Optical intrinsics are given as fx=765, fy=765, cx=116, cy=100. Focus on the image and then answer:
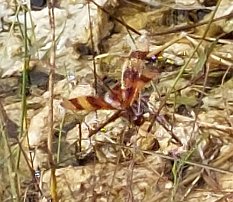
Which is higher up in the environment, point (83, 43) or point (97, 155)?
point (83, 43)

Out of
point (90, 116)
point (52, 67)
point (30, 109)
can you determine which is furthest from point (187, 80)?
point (52, 67)

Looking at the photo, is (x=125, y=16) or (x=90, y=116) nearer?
(x=90, y=116)

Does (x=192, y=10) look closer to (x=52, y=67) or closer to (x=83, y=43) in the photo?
(x=83, y=43)

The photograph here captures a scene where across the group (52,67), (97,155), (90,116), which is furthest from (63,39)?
(52,67)

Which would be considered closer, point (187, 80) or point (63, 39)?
point (187, 80)

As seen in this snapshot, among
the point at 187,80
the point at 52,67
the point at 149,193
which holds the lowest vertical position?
the point at 149,193

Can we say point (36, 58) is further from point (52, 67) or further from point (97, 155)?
point (52, 67)

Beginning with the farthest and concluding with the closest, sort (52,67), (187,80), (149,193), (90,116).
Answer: (187,80) → (90,116) → (149,193) → (52,67)

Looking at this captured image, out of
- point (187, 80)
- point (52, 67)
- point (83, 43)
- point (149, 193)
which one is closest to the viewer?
point (52, 67)

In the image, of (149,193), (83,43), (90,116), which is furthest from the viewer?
(83,43)
